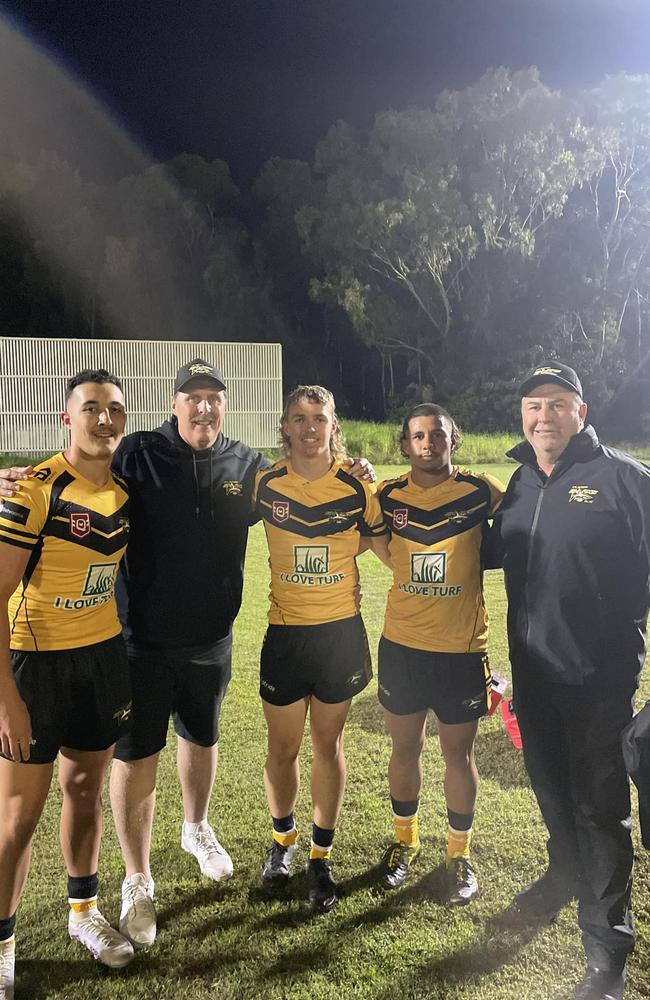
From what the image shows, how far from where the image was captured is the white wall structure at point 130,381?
15203 millimetres

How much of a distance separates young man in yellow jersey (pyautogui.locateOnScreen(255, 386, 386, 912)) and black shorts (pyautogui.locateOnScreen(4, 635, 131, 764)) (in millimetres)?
541

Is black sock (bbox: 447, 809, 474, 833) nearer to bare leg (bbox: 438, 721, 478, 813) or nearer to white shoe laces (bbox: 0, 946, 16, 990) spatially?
bare leg (bbox: 438, 721, 478, 813)

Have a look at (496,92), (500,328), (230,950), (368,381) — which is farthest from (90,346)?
(230,950)

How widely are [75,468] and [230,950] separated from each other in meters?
1.55

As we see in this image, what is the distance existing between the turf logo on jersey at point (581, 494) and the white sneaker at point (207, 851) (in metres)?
1.80

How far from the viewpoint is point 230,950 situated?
86.1 inches

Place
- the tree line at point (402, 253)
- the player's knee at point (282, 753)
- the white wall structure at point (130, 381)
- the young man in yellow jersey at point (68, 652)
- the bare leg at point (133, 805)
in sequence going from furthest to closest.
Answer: the tree line at point (402, 253)
the white wall structure at point (130, 381)
the player's knee at point (282, 753)
the bare leg at point (133, 805)
the young man in yellow jersey at point (68, 652)

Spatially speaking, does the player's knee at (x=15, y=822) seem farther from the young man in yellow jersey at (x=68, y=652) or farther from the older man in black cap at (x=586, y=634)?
the older man in black cap at (x=586, y=634)

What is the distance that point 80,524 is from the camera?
2.06 meters

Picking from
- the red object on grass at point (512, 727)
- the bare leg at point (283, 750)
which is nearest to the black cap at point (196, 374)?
the bare leg at point (283, 750)

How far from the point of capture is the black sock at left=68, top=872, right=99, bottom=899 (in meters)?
2.22

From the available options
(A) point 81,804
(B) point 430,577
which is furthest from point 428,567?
(A) point 81,804

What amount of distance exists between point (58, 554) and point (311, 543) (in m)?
0.83

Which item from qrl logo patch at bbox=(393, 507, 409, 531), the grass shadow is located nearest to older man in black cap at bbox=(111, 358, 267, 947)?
qrl logo patch at bbox=(393, 507, 409, 531)
